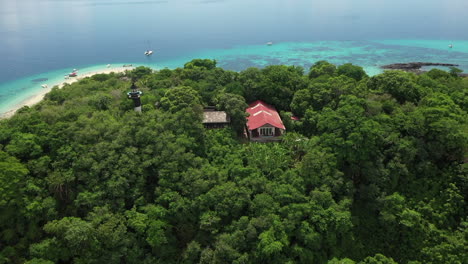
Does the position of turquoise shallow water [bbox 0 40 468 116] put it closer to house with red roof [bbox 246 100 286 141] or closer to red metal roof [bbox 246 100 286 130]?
red metal roof [bbox 246 100 286 130]

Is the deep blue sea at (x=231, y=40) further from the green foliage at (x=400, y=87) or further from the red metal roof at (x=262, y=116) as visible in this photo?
the red metal roof at (x=262, y=116)

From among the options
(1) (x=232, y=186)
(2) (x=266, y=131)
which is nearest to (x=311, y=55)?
(2) (x=266, y=131)

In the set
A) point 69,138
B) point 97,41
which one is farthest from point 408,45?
point 97,41

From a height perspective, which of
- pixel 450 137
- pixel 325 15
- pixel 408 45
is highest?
pixel 325 15

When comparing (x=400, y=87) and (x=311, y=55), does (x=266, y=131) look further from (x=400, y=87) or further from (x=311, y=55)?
(x=311, y=55)

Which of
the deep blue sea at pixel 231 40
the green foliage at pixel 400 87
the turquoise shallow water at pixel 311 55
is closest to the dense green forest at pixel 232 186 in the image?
the green foliage at pixel 400 87

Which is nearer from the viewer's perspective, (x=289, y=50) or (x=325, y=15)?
(x=289, y=50)

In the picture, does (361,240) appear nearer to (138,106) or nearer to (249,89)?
(249,89)

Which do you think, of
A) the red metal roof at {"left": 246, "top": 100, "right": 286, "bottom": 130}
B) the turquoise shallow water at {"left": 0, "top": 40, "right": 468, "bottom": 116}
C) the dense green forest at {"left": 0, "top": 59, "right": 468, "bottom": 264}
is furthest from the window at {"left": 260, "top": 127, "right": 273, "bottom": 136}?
the turquoise shallow water at {"left": 0, "top": 40, "right": 468, "bottom": 116}
